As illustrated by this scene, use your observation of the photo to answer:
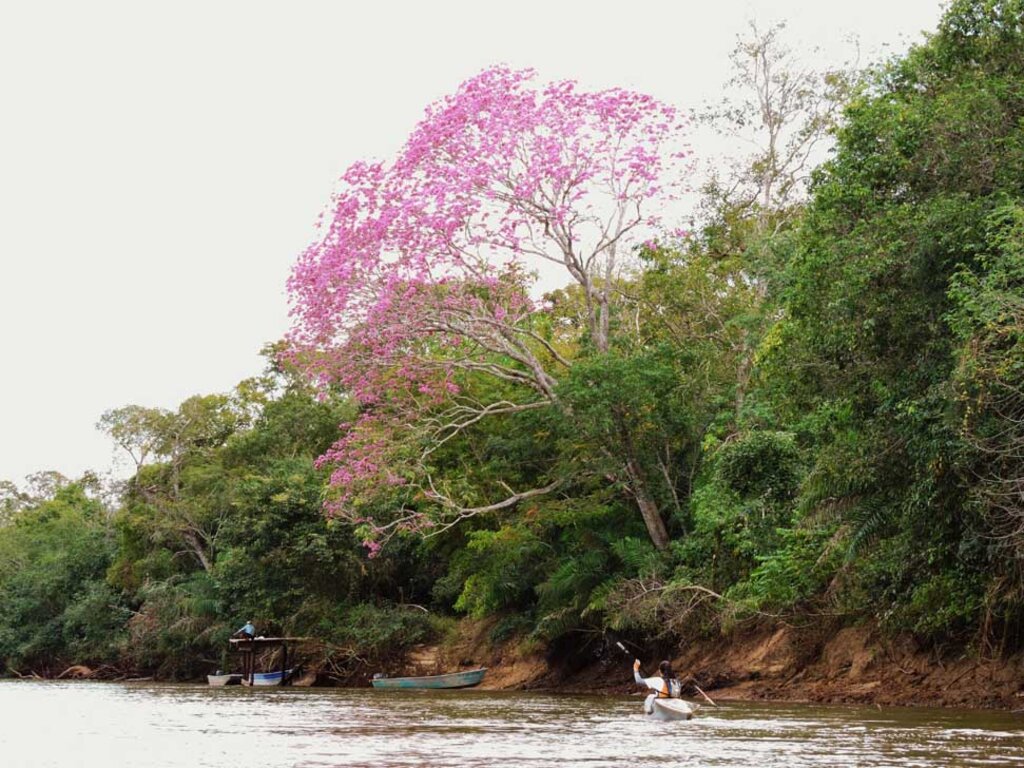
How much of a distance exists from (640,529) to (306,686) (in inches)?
581

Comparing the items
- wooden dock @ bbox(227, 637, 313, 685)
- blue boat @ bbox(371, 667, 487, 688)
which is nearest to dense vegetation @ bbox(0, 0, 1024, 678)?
wooden dock @ bbox(227, 637, 313, 685)

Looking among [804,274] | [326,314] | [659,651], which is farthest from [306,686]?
[804,274]

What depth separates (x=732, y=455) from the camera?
70.1 ft

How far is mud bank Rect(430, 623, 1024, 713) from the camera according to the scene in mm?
18219

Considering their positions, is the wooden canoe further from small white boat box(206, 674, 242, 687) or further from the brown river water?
the brown river water

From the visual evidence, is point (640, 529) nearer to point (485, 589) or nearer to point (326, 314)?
point (485, 589)

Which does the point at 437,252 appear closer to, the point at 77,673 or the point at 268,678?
the point at 268,678

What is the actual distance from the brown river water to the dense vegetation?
98.5 inches

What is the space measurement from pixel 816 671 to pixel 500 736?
9398 mm

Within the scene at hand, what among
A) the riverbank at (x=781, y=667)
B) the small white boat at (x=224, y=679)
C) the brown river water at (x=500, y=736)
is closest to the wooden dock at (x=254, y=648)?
the small white boat at (x=224, y=679)

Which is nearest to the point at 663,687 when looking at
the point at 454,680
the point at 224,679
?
the point at 454,680

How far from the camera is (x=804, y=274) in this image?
17.1m

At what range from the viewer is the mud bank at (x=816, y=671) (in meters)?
18.2

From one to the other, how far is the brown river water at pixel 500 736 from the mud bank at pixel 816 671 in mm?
1137
